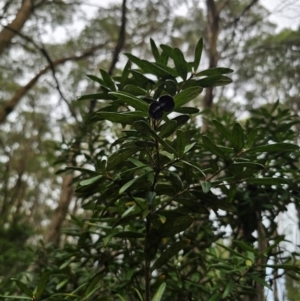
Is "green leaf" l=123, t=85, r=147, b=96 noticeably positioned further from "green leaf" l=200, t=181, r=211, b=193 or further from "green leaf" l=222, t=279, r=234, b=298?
"green leaf" l=222, t=279, r=234, b=298

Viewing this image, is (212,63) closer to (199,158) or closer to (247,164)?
(199,158)

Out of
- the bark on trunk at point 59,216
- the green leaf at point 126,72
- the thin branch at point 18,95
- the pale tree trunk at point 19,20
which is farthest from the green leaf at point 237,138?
the pale tree trunk at point 19,20

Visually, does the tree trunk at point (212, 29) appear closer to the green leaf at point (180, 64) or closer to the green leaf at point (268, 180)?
the green leaf at point (180, 64)

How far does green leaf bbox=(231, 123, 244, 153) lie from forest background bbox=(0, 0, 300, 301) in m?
0.69

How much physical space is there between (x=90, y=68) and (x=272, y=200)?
21.5 feet

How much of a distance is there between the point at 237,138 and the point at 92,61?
6.91 m

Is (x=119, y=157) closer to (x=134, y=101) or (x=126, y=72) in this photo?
(x=134, y=101)

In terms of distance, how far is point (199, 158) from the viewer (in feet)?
5.03

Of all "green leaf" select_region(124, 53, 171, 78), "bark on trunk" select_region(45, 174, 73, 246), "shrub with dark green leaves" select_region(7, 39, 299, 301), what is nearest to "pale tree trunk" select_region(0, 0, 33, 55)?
"bark on trunk" select_region(45, 174, 73, 246)

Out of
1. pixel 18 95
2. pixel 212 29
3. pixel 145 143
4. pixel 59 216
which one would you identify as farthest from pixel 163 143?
pixel 18 95

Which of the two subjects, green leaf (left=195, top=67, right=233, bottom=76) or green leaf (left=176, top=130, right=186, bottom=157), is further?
green leaf (left=195, top=67, right=233, bottom=76)

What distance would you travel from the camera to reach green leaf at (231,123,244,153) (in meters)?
0.88

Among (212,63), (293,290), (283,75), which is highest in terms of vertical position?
(283,75)

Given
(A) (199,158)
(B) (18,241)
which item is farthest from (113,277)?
(B) (18,241)
